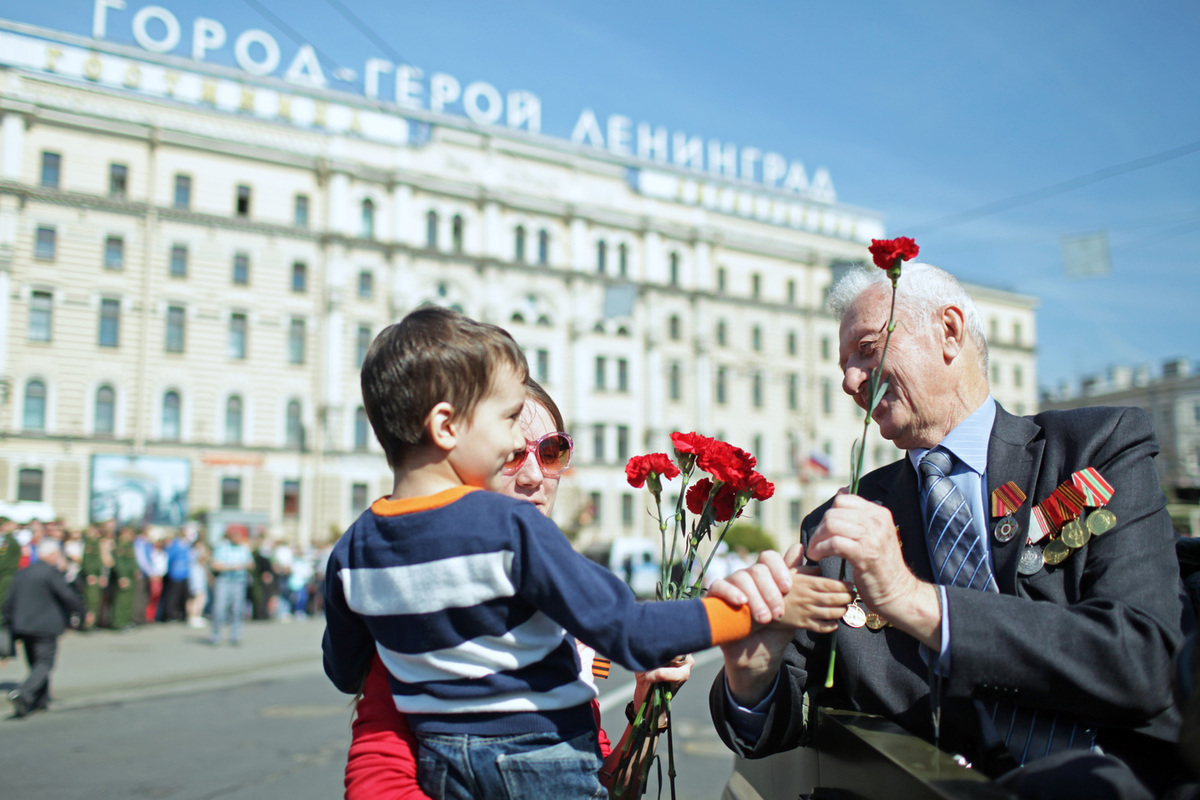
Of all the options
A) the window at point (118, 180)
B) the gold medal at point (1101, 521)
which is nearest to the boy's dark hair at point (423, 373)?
the gold medal at point (1101, 521)

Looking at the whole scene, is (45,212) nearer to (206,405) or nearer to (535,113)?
(206,405)

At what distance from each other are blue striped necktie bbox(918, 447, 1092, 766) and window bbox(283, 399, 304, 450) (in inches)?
1572

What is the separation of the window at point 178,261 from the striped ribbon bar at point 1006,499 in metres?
41.6

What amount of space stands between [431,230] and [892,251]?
4415cm

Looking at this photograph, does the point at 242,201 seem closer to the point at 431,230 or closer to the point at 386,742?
the point at 431,230

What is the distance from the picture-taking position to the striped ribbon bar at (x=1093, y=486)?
1.95 metres

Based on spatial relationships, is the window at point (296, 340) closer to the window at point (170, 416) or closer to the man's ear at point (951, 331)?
the window at point (170, 416)

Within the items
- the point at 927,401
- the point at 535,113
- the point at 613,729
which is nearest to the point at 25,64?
the point at 535,113

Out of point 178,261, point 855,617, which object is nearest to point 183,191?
point 178,261

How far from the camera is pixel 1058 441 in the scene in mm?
2186

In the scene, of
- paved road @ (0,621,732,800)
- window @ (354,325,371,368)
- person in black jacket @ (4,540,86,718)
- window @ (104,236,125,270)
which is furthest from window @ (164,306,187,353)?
person in black jacket @ (4,540,86,718)

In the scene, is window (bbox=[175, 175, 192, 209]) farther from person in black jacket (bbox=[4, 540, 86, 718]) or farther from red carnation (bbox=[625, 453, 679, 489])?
red carnation (bbox=[625, 453, 679, 489])

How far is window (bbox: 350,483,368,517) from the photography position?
1590 inches

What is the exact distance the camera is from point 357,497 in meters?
40.7
